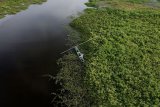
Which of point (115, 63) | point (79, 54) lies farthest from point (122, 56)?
point (79, 54)

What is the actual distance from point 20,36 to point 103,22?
24.5 ft

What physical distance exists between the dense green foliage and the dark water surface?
2.66 feet

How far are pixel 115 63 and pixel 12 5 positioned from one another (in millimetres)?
14390

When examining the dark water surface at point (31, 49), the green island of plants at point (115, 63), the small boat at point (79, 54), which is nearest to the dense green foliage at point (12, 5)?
the dark water surface at point (31, 49)

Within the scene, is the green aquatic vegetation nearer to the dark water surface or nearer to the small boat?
the small boat

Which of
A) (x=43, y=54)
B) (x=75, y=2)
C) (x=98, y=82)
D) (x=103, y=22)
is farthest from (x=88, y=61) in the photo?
(x=75, y=2)

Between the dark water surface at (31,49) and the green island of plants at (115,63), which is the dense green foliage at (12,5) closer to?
the dark water surface at (31,49)

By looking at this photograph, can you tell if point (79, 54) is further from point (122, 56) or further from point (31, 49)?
point (31, 49)

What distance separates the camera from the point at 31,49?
18.9 m

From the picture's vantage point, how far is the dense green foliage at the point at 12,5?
2428 centimetres

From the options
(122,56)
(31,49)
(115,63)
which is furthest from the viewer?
(31,49)

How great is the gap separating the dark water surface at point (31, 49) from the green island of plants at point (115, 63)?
126 centimetres

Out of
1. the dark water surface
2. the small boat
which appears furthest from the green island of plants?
the dark water surface

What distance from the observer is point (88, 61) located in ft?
55.7
